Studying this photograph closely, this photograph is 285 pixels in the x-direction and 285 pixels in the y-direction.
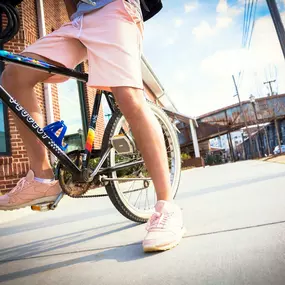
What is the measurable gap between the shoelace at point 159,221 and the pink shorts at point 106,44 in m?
0.52

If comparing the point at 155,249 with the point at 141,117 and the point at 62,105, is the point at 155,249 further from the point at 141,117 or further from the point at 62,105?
the point at 62,105

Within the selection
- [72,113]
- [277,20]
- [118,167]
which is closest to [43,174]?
[118,167]

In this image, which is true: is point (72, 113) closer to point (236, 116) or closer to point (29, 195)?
point (29, 195)

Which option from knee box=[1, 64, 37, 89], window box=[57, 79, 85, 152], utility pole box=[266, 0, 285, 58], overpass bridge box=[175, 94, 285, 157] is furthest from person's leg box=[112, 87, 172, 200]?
overpass bridge box=[175, 94, 285, 157]

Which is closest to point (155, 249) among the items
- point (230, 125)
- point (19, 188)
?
point (19, 188)

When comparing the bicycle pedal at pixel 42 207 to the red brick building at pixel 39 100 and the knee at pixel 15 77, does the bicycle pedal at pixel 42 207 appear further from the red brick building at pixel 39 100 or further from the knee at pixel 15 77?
the red brick building at pixel 39 100

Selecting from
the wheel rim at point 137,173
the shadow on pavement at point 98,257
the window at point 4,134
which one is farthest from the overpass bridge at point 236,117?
the shadow on pavement at point 98,257

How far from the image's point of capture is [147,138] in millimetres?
1088

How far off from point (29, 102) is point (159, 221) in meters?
0.80

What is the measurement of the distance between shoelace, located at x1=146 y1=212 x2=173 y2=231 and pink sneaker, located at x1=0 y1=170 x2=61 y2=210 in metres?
0.45

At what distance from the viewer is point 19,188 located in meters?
1.17

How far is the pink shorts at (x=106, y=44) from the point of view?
3.55 feet

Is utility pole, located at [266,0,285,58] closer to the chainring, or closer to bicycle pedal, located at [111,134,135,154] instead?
bicycle pedal, located at [111,134,135,154]

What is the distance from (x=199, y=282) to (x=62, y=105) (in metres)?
5.55
